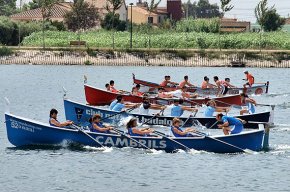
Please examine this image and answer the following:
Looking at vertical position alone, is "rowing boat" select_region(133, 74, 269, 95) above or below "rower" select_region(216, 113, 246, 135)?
below

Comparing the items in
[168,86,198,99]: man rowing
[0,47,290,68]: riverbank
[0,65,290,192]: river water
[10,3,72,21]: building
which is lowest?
[0,47,290,68]: riverbank

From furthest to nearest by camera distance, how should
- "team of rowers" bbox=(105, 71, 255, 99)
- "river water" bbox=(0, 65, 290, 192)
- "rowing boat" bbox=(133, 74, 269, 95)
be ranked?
"rowing boat" bbox=(133, 74, 269, 95) < "team of rowers" bbox=(105, 71, 255, 99) < "river water" bbox=(0, 65, 290, 192)

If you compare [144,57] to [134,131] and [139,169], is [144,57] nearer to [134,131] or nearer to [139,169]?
[134,131]

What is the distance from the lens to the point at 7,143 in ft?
153

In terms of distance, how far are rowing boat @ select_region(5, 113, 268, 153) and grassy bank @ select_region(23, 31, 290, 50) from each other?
7654 cm

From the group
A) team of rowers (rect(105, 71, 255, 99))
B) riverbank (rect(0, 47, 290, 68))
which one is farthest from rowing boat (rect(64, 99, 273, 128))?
riverbank (rect(0, 47, 290, 68))

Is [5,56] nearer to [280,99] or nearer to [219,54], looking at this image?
[219,54]

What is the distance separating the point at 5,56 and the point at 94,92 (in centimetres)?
5408

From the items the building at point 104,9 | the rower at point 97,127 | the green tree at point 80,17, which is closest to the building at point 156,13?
the building at point 104,9

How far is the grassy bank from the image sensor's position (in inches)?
4811

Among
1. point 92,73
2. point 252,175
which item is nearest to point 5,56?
point 92,73

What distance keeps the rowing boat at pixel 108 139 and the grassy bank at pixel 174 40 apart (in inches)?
3014

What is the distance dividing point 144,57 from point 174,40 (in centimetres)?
993

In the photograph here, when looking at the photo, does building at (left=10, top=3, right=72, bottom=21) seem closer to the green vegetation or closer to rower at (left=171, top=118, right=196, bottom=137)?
the green vegetation
